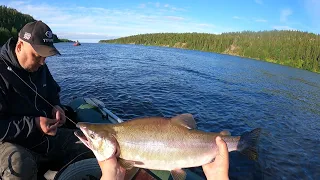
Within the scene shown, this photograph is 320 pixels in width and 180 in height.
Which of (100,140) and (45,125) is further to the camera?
(45,125)

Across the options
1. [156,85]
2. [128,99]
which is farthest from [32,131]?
[156,85]

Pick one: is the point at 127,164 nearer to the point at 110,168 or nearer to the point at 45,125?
the point at 110,168

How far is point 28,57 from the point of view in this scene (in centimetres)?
399

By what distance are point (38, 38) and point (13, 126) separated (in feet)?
4.50

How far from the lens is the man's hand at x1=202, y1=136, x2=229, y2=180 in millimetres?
2969

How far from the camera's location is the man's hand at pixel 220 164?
2969 millimetres

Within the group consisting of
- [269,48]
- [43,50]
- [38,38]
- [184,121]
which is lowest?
[184,121]

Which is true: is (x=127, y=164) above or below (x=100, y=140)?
below

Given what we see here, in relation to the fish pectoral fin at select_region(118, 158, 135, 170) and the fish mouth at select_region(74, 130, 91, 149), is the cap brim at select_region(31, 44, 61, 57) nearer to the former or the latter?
the fish mouth at select_region(74, 130, 91, 149)

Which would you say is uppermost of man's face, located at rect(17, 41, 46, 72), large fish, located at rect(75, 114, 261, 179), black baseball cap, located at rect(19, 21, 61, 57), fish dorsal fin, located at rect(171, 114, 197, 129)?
black baseball cap, located at rect(19, 21, 61, 57)

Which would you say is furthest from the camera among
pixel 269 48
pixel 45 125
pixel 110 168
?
pixel 269 48

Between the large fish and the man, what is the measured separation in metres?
1.18

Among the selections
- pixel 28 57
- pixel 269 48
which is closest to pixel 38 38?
pixel 28 57

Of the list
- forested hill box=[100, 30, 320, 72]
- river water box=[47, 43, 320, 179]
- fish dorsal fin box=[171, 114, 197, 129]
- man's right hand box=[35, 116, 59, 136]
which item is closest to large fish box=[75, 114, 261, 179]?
fish dorsal fin box=[171, 114, 197, 129]
